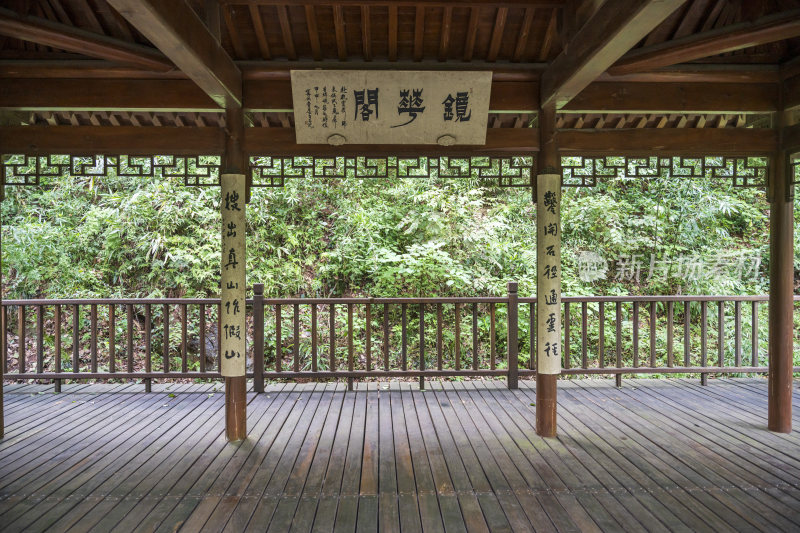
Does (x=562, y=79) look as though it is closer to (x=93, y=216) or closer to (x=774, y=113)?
(x=774, y=113)

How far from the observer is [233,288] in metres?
3.29

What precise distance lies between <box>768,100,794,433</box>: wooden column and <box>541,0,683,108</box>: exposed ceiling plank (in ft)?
6.17

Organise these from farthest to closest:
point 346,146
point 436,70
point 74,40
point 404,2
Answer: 1. point 346,146
2. point 436,70
3. point 404,2
4. point 74,40

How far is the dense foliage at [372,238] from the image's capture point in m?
7.11

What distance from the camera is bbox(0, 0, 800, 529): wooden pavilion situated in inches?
115

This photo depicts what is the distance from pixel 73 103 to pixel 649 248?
8.31m

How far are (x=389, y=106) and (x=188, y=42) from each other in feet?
4.62

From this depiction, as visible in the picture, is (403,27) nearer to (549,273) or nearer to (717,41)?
(717,41)

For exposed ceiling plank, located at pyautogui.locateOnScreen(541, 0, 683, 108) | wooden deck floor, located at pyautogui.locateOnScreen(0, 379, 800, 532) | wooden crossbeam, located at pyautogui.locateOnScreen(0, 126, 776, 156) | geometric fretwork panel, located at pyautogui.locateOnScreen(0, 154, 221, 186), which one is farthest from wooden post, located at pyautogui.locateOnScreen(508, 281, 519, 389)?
geometric fretwork panel, located at pyautogui.locateOnScreen(0, 154, 221, 186)

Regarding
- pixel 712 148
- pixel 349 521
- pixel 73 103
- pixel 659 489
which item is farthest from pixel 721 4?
pixel 73 103

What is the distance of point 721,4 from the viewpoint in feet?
9.57

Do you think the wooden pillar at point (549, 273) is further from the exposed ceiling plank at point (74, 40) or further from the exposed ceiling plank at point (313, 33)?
the exposed ceiling plank at point (74, 40)

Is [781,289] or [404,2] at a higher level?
[404,2]

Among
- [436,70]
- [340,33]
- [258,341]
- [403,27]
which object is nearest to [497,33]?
[436,70]
